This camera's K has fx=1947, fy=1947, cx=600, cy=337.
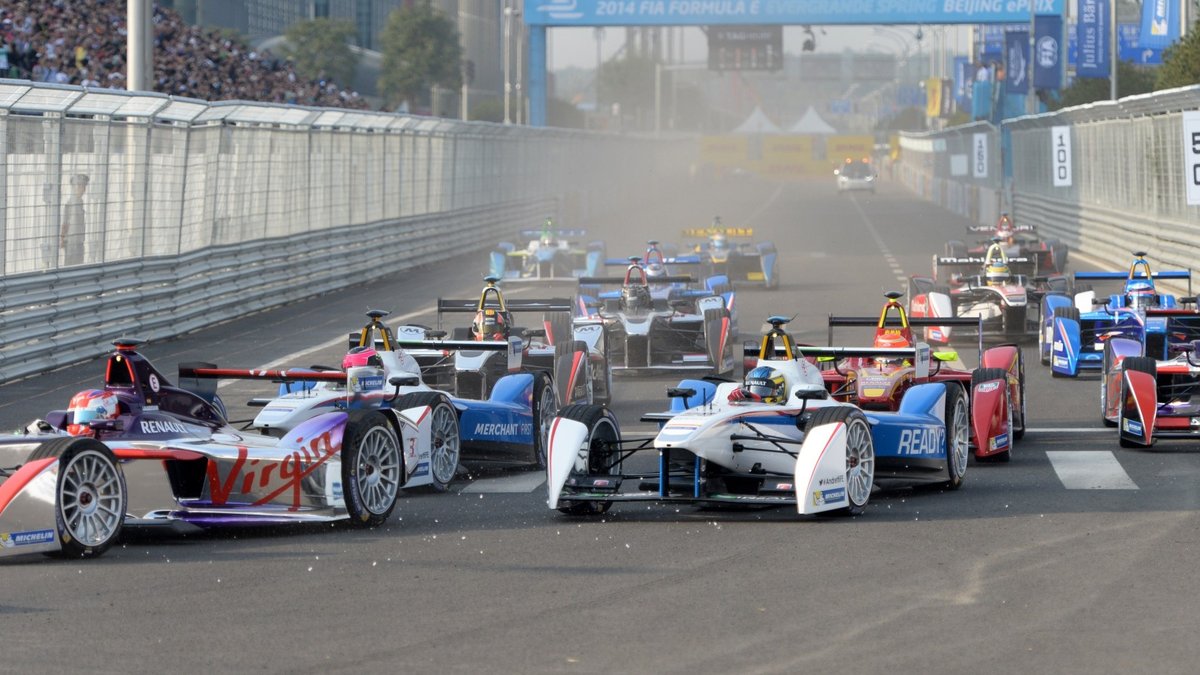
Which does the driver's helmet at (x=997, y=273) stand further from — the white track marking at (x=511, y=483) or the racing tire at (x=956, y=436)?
the white track marking at (x=511, y=483)

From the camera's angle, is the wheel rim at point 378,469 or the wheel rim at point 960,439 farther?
the wheel rim at point 960,439

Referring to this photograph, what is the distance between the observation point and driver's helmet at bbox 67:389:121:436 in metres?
10.6

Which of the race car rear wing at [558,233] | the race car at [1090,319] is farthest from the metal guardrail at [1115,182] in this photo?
the race car rear wing at [558,233]

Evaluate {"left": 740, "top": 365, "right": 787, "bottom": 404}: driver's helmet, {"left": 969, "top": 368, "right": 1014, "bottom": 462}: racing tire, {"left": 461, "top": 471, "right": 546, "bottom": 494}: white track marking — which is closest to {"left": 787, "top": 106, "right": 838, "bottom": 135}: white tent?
{"left": 969, "top": 368, "right": 1014, "bottom": 462}: racing tire

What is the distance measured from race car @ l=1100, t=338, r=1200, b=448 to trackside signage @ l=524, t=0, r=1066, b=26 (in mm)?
50381

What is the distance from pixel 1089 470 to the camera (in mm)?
13047

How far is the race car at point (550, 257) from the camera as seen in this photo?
111 ft

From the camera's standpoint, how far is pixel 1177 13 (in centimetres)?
4253

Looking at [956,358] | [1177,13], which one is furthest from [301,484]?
[1177,13]

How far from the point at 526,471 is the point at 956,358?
3735 millimetres

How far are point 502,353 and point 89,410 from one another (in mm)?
6677

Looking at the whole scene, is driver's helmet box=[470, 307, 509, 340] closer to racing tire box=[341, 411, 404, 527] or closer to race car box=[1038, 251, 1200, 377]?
race car box=[1038, 251, 1200, 377]

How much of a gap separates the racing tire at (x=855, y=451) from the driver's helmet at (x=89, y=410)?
3.87 metres

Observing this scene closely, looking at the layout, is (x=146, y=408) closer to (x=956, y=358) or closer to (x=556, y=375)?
(x=556, y=375)
